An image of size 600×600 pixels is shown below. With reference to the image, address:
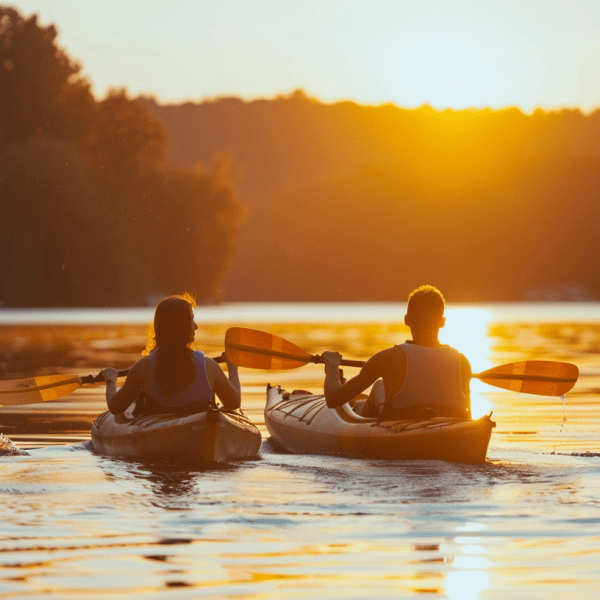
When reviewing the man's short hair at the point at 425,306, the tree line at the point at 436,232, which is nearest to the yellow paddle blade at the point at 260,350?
the man's short hair at the point at 425,306

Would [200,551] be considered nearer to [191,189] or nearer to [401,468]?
[401,468]

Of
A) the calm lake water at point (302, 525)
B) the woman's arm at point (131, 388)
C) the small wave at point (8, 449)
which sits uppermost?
the woman's arm at point (131, 388)

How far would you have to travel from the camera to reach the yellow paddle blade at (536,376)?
33.8 feet

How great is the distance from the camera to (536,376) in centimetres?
1035

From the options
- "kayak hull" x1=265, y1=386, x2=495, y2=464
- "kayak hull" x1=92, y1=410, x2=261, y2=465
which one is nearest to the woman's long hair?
"kayak hull" x1=92, y1=410, x2=261, y2=465

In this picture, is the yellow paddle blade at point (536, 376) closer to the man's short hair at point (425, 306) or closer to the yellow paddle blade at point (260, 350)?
the yellow paddle blade at point (260, 350)

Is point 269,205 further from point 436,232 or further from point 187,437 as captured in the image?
point 187,437

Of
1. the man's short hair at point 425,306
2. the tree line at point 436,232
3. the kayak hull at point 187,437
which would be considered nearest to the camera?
the man's short hair at point 425,306

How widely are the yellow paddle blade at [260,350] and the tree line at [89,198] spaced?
42.2m

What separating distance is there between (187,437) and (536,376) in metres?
3.14

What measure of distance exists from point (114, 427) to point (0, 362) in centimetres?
1300

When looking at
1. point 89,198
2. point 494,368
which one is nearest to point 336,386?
point 494,368

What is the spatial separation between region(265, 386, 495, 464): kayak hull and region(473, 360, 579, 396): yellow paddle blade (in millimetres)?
1352

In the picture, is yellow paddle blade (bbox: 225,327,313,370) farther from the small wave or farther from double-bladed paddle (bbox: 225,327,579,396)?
the small wave
